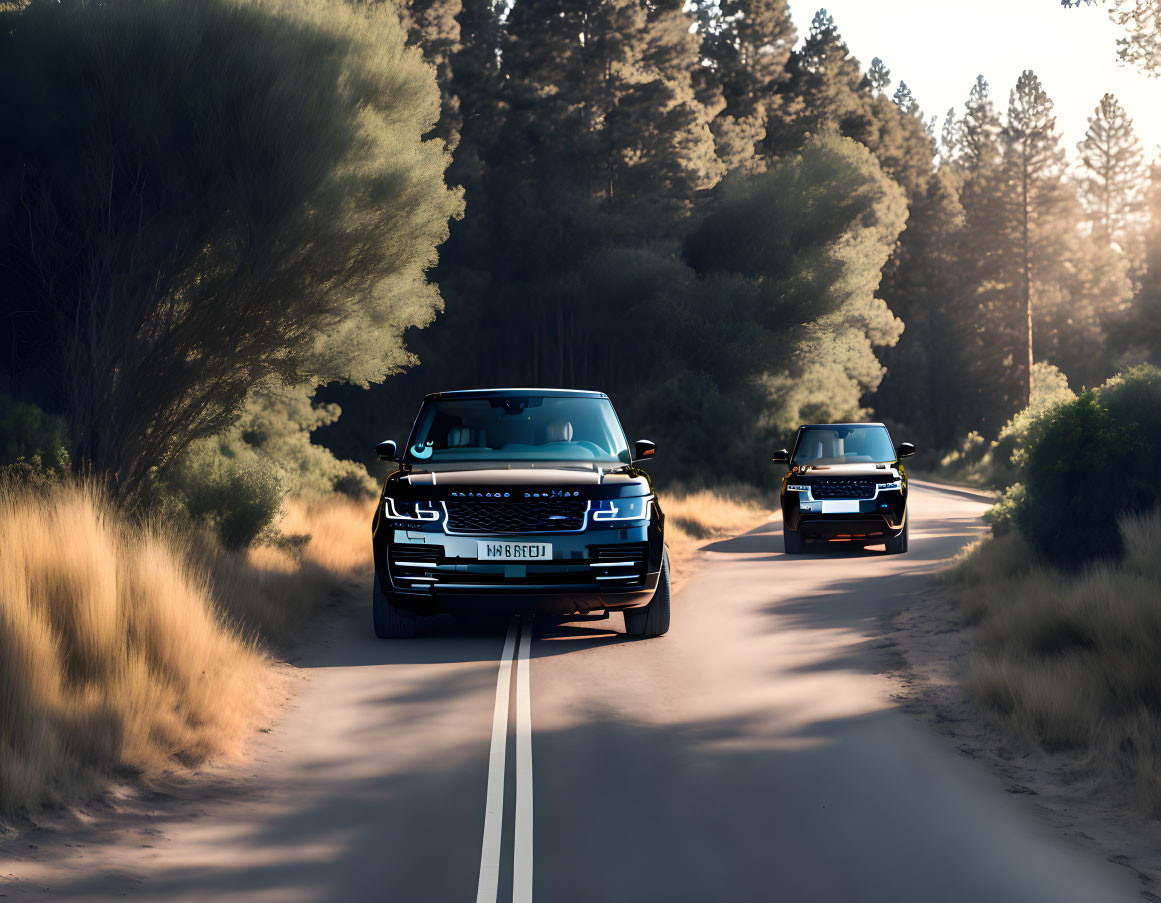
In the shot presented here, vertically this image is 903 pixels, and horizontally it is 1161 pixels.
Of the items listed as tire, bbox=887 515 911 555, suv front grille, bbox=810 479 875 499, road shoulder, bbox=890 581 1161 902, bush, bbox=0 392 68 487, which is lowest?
road shoulder, bbox=890 581 1161 902

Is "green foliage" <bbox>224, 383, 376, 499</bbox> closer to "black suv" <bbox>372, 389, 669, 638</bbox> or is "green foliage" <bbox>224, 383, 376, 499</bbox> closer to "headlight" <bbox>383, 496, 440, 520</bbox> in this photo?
"headlight" <bbox>383, 496, 440, 520</bbox>

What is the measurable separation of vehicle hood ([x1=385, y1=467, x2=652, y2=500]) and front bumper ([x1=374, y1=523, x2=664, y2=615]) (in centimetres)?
32

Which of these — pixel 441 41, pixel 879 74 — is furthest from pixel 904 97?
pixel 441 41

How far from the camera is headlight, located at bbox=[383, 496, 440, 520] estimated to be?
33.3ft

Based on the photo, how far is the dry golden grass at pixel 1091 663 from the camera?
6.96m

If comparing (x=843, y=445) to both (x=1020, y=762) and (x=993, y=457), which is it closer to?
(x=1020, y=762)

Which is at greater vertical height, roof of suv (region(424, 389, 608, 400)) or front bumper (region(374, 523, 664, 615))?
roof of suv (region(424, 389, 608, 400))

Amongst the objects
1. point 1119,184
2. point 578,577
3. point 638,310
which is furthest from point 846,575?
point 1119,184

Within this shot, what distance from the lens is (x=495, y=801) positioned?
20.9 ft

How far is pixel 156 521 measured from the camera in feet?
46.1

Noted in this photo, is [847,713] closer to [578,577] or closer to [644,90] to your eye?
[578,577]

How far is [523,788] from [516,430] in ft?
18.1

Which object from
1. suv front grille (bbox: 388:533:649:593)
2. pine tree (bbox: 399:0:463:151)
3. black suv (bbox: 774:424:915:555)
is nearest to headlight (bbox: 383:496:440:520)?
suv front grille (bbox: 388:533:649:593)

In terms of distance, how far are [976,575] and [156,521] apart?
29.6ft
